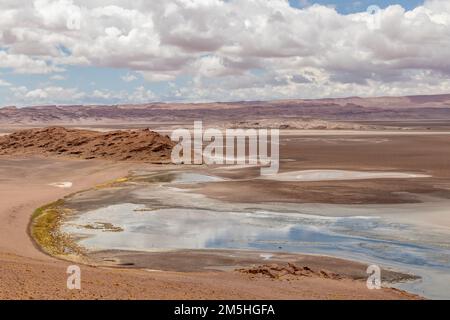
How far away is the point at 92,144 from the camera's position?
64.6 metres

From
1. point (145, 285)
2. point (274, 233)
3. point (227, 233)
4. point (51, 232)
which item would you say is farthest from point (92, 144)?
point (145, 285)

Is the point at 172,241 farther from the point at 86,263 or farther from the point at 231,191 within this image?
the point at 231,191

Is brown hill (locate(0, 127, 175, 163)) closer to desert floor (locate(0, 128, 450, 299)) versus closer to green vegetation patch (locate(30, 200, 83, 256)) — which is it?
desert floor (locate(0, 128, 450, 299))

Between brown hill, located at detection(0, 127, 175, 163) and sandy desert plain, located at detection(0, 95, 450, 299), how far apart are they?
11.9 metres

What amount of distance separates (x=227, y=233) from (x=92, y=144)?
44.2 m

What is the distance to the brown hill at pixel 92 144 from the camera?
60.2m

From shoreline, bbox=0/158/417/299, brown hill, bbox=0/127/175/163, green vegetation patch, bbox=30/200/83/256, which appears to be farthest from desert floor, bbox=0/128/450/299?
brown hill, bbox=0/127/175/163

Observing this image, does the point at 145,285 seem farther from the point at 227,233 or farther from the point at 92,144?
the point at 92,144

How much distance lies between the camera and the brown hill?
197 ft

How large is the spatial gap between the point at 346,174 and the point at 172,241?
24390mm

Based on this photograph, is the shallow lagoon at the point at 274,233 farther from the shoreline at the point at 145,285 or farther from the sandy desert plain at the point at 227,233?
the shoreline at the point at 145,285

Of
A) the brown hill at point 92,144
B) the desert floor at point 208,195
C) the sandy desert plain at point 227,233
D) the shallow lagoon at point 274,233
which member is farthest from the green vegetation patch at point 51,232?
the brown hill at point 92,144
